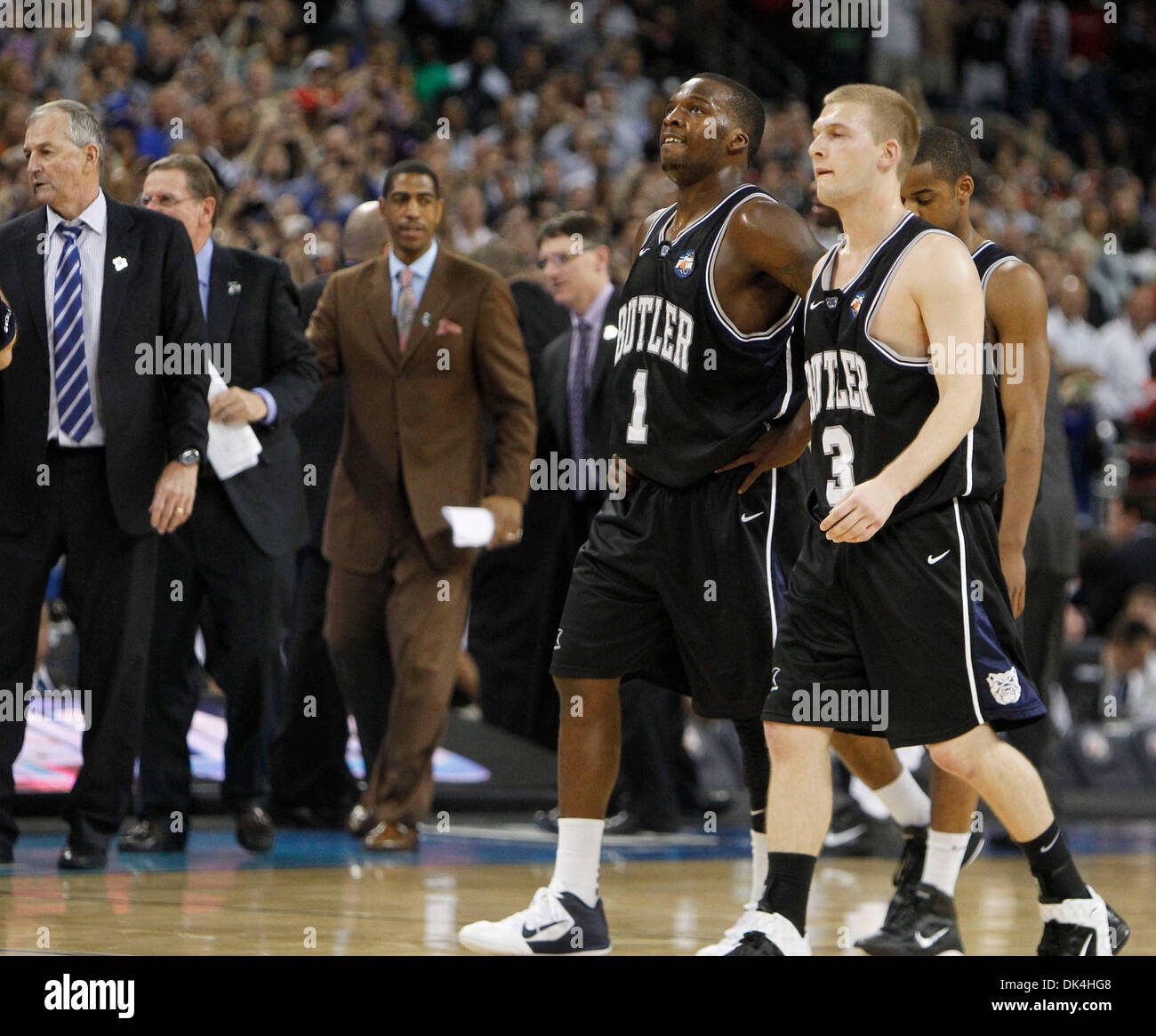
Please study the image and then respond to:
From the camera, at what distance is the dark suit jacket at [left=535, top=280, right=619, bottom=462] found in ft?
24.6

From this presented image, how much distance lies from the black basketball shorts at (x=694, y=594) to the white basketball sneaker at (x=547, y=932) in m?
0.57

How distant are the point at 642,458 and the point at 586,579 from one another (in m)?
0.34

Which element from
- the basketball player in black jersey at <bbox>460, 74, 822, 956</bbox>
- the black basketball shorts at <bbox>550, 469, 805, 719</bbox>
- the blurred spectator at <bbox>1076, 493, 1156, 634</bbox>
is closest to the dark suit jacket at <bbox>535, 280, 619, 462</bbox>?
the basketball player in black jersey at <bbox>460, 74, 822, 956</bbox>

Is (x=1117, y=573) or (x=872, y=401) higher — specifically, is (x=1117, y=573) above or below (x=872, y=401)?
below

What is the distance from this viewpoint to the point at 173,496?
591 centimetres

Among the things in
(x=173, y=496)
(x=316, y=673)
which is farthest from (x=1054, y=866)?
(x=316, y=673)

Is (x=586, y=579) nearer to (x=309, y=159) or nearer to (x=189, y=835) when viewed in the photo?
(x=189, y=835)

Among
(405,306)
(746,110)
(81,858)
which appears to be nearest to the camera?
(746,110)

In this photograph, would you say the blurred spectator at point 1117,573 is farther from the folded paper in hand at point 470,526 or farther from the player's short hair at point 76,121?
the player's short hair at point 76,121

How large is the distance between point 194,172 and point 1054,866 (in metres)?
3.95

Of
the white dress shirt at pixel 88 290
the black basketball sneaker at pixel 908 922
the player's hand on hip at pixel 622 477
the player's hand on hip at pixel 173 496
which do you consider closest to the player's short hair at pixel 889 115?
the player's hand on hip at pixel 622 477

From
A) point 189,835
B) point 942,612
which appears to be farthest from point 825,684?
point 189,835

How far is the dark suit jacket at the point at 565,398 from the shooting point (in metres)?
7.49

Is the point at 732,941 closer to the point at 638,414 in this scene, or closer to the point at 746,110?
the point at 638,414
